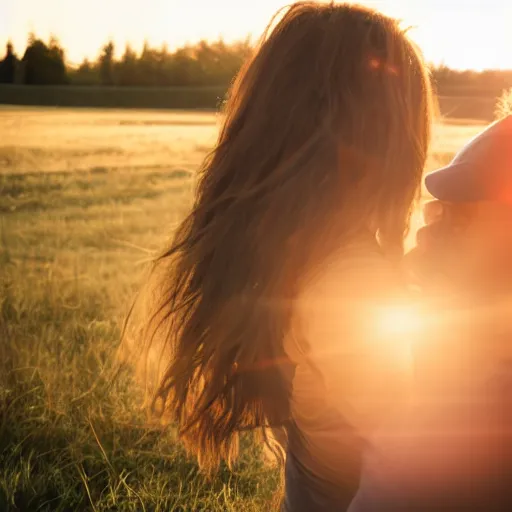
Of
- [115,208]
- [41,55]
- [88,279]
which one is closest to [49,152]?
[115,208]

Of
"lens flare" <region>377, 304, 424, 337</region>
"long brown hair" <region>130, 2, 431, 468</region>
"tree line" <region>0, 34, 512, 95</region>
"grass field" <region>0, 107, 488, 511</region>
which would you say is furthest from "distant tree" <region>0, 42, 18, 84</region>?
"lens flare" <region>377, 304, 424, 337</region>

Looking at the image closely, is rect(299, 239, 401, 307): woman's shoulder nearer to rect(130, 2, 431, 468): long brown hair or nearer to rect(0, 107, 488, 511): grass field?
rect(130, 2, 431, 468): long brown hair

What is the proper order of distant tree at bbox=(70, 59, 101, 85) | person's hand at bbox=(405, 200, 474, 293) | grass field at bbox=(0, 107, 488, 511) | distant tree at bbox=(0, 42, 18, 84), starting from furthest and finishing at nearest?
distant tree at bbox=(70, 59, 101, 85), distant tree at bbox=(0, 42, 18, 84), grass field at bbox=(0, 107, 488, 511), person's hand at bbox=(405, 200, 474, 293)

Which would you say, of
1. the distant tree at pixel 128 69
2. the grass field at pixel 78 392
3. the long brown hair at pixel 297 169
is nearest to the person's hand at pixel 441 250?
the long brown hair at pixel 297 169

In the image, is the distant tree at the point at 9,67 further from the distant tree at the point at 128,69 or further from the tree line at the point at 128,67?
the distant tree at the point at 128,69

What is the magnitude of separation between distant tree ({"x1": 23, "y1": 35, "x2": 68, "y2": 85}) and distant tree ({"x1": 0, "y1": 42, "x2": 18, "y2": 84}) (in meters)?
0.18

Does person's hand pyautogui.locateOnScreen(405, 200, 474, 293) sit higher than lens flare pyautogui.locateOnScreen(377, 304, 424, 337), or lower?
higher

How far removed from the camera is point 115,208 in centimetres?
797

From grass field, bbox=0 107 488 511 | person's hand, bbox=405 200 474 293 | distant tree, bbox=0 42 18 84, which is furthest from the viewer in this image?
distant tree, bbox=0 42 18 84

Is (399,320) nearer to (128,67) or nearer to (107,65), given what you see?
(107,65)

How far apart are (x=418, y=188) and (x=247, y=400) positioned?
1.75 ft

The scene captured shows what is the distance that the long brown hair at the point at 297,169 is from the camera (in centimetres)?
115

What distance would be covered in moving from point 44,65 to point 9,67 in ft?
3.34

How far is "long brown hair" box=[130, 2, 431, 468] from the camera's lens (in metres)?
1.15
